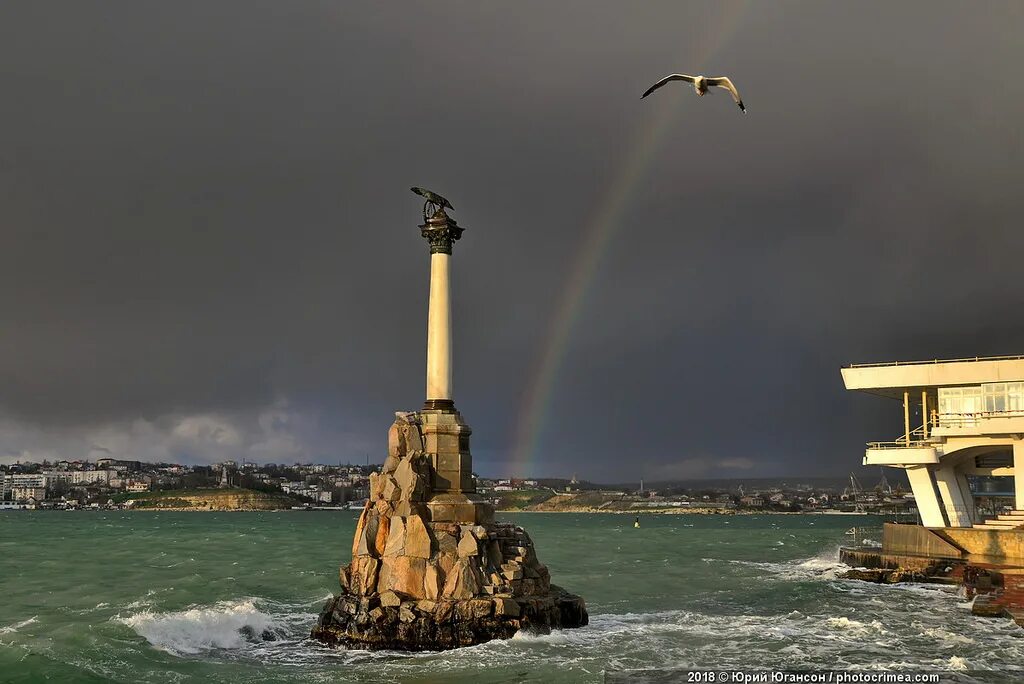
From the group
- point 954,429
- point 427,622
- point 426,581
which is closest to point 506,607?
point 427,622

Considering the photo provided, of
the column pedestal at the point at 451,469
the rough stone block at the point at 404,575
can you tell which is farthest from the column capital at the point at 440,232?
the rough stone block at the point at 404,575

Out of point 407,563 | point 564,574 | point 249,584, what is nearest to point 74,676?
point 407,563

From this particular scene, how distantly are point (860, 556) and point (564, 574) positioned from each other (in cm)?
1505

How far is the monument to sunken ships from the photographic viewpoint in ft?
82.6

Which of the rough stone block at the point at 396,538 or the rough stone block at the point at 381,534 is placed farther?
the rough stone block at the point at 381,534

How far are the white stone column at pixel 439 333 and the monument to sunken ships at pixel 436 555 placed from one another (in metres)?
0.03

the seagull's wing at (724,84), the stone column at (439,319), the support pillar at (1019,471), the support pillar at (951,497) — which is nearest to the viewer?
the seagull's wing at (724,84)

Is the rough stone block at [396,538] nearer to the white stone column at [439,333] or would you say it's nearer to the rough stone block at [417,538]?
the rough stone block at [417,538]

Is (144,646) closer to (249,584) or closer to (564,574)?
(249,584)

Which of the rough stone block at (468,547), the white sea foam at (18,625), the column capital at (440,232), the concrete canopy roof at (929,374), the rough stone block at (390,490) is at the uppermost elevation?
the column capital at (440,232)

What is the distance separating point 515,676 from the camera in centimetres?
2066

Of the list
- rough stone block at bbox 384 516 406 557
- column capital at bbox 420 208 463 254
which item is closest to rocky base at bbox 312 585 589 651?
rough stone block at bbox 384 516 406 557

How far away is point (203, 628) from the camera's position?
28047 millimetres

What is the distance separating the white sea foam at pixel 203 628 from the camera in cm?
2656
